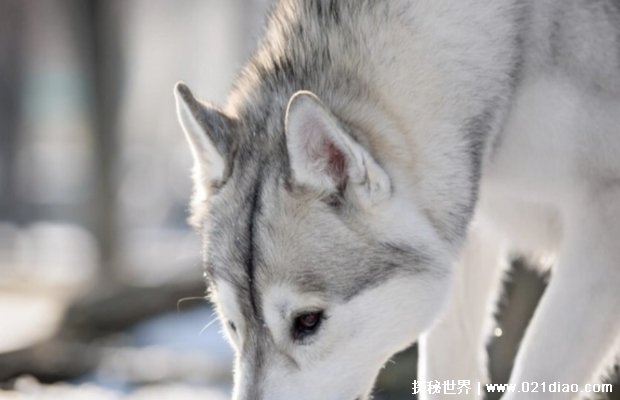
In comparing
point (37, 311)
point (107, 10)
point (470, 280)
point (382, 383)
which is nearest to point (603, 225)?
point (470, 280)

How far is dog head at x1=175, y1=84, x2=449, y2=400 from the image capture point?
3234 mm

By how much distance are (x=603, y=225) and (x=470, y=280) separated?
95cm

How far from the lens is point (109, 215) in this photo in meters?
10.9

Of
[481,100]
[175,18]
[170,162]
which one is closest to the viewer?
[481,100]

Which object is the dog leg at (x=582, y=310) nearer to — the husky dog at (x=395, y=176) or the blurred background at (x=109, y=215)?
the husky dog at (x=395, y=176)

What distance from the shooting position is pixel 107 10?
411 inches

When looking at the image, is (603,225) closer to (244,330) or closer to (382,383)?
(244,330)

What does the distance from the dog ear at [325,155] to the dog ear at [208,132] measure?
325 mm

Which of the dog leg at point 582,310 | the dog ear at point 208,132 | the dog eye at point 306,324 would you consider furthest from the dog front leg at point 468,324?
the dog ear at point 208,132

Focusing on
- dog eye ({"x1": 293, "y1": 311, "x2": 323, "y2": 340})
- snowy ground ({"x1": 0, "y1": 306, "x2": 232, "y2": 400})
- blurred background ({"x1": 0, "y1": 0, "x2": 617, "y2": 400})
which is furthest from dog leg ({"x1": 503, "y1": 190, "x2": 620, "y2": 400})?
snowy ground ({"x1": 0, "y1": 306, "x2": 232, "y2": 400})

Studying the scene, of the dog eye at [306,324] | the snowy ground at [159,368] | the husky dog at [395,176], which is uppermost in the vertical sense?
the husky dog at [395,176]

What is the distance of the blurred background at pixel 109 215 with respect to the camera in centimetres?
628

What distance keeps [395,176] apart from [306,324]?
50 centimetres

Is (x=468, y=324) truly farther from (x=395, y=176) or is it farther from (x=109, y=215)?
(x=109, y=215)
